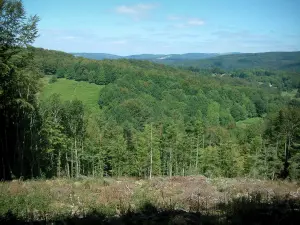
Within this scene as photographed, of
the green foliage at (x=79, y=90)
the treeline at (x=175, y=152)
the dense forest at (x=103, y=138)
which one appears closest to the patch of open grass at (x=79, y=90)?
the green foliage at (x=79, y=90)

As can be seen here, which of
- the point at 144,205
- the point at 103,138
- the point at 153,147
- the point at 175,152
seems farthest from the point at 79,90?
the point at 144,205

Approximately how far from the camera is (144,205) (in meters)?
7.66

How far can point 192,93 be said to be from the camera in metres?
138

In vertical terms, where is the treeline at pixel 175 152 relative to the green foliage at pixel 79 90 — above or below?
below

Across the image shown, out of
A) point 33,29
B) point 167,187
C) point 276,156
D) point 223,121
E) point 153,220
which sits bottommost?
point 223,121

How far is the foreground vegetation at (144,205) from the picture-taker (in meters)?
6.15

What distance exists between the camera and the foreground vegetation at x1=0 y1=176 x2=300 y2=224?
6.15 meters

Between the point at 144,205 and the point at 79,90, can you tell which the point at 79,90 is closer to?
the point at 79,90

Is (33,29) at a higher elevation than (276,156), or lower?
higher

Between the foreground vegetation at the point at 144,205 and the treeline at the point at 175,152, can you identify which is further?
the treeline at the point at 175,152

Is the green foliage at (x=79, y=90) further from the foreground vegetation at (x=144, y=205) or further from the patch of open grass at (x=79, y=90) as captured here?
the foreground vegetation at (x=144, y=205)

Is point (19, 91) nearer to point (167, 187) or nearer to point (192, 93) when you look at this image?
point (167, 187)

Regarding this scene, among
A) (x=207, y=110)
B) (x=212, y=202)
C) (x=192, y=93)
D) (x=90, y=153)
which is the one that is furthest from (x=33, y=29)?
(x=192, y=93)

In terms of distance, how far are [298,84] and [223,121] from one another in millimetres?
100489
